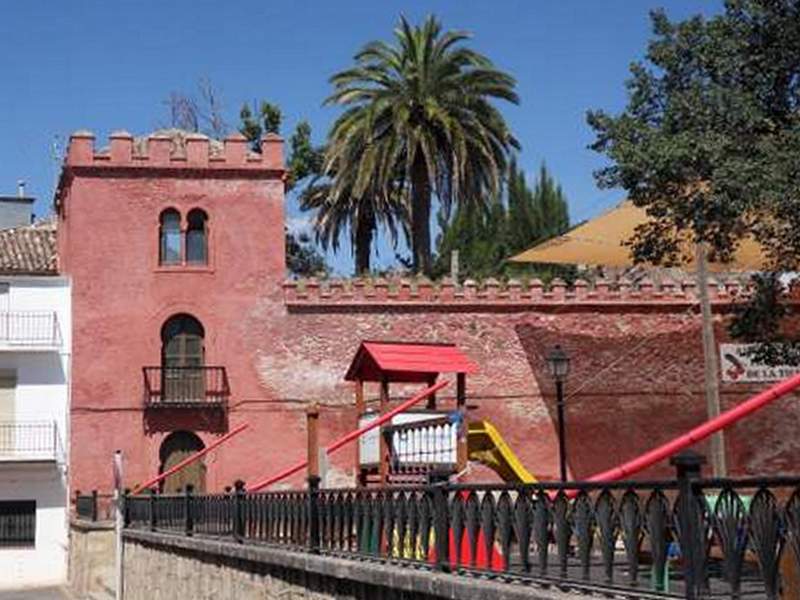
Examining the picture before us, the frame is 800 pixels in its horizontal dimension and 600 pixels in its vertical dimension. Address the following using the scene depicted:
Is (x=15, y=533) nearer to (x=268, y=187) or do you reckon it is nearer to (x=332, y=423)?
(x=332, y=423)

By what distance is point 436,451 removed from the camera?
16641 millimetres

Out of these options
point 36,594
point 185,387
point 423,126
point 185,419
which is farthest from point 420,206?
point 36,594

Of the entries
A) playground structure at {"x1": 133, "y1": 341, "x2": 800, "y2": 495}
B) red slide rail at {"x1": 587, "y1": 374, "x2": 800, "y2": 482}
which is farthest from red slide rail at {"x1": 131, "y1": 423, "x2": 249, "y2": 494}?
red slide rail at {"x1": 587, "y1": 374, "x2": 800, "y2": 482}

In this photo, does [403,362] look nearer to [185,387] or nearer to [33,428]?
[185,387]

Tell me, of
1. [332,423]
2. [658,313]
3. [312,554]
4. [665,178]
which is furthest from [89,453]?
[312,554]

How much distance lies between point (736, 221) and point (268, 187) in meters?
15.7

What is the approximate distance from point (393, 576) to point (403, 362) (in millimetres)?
11728

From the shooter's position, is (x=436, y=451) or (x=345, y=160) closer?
(x=436, y=451)

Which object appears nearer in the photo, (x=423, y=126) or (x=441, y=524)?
(x=441, y=524)

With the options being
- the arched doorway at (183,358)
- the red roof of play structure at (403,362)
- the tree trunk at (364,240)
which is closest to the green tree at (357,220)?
the tree trunk at (364,240)

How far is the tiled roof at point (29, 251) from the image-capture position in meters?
33.1

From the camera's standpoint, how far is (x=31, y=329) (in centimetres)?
3027

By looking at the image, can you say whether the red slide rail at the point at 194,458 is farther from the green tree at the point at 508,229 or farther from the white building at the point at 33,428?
the green tree at the point at 508,229

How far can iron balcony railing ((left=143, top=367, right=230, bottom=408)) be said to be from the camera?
96.7 feet
